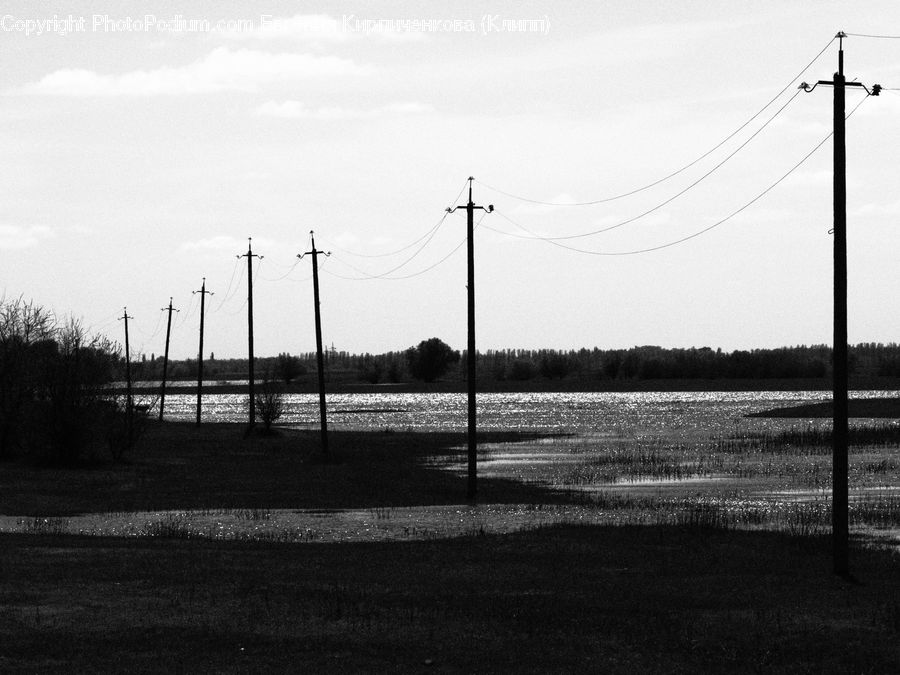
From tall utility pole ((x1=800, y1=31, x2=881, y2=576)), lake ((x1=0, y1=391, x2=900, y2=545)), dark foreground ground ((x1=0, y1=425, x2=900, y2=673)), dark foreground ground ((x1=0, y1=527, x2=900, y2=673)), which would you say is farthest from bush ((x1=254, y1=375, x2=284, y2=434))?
tall utility pole ((x1=800, y1=31, x2=881, y2=576))

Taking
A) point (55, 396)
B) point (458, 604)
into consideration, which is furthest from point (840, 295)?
point (55, 396)

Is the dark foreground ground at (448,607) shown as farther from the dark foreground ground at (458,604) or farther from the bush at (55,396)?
the bush at (55,396)

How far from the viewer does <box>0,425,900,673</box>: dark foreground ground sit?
1330 cm

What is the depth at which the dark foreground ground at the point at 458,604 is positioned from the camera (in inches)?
523

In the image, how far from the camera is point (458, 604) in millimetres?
16672

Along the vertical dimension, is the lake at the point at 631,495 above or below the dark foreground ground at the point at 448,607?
below

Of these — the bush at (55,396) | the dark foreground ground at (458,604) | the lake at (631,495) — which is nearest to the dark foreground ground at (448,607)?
the dark foreground ground at (458,604)

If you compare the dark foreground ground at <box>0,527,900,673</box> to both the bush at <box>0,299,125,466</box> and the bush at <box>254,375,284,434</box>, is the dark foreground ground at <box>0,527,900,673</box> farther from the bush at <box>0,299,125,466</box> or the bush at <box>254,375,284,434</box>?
the bush at <box>254,375,284,434</box>

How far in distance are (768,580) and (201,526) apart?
48.7ft

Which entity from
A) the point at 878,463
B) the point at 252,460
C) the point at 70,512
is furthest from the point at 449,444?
the point at 70,512

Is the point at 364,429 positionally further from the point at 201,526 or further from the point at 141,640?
the point at 141,640

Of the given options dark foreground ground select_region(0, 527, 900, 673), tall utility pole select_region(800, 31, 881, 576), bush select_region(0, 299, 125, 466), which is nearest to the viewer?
dark foreground ground select_region(0, 527, 900, 673)

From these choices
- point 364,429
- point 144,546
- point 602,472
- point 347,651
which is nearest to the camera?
point 347,651

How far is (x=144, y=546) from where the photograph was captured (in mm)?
23438
